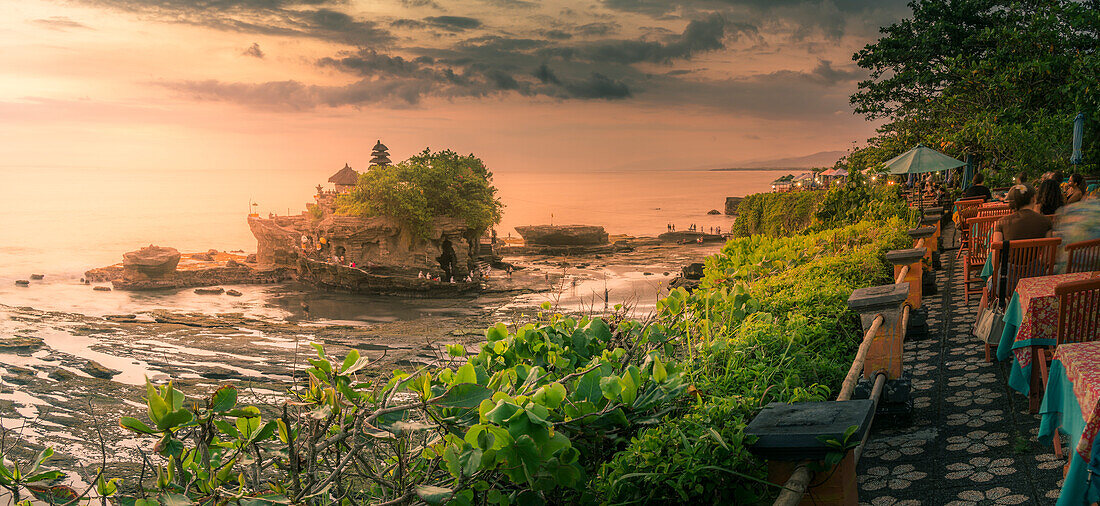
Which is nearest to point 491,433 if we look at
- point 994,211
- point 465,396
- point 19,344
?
point 465,396

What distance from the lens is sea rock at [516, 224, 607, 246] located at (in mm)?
79750

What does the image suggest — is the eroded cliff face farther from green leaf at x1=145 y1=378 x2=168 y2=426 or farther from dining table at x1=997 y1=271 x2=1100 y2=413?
green leaf at x1=145 y1=378 x2=168 y2=426

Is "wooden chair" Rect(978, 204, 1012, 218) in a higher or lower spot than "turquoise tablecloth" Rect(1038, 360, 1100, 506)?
higher

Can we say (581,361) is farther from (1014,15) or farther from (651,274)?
(651,274)

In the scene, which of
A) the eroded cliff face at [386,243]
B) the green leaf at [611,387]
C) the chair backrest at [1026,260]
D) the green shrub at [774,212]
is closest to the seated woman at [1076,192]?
the chair backrest at [1026,260]

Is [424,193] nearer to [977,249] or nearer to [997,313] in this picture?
[977,249]

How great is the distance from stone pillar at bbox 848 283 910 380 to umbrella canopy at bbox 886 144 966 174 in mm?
10559

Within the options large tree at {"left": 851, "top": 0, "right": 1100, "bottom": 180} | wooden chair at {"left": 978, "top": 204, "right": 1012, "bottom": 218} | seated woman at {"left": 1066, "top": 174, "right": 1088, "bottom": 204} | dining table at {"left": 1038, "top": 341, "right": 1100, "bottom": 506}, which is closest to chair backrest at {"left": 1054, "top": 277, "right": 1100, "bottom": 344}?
dining table at {"left": 1038, "top": 341, "right": 1100, "bottom": 506}

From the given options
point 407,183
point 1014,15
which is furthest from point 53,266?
point 1014,15

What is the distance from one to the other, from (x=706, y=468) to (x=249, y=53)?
144984mm

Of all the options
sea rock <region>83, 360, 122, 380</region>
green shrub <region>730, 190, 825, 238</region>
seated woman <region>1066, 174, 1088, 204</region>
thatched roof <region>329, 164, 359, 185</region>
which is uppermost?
thatched roof <region>329, 164, 359, 185</region>

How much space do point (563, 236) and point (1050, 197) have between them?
74595 millimetres

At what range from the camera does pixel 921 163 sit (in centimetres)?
1330

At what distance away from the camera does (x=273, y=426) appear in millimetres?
1764
